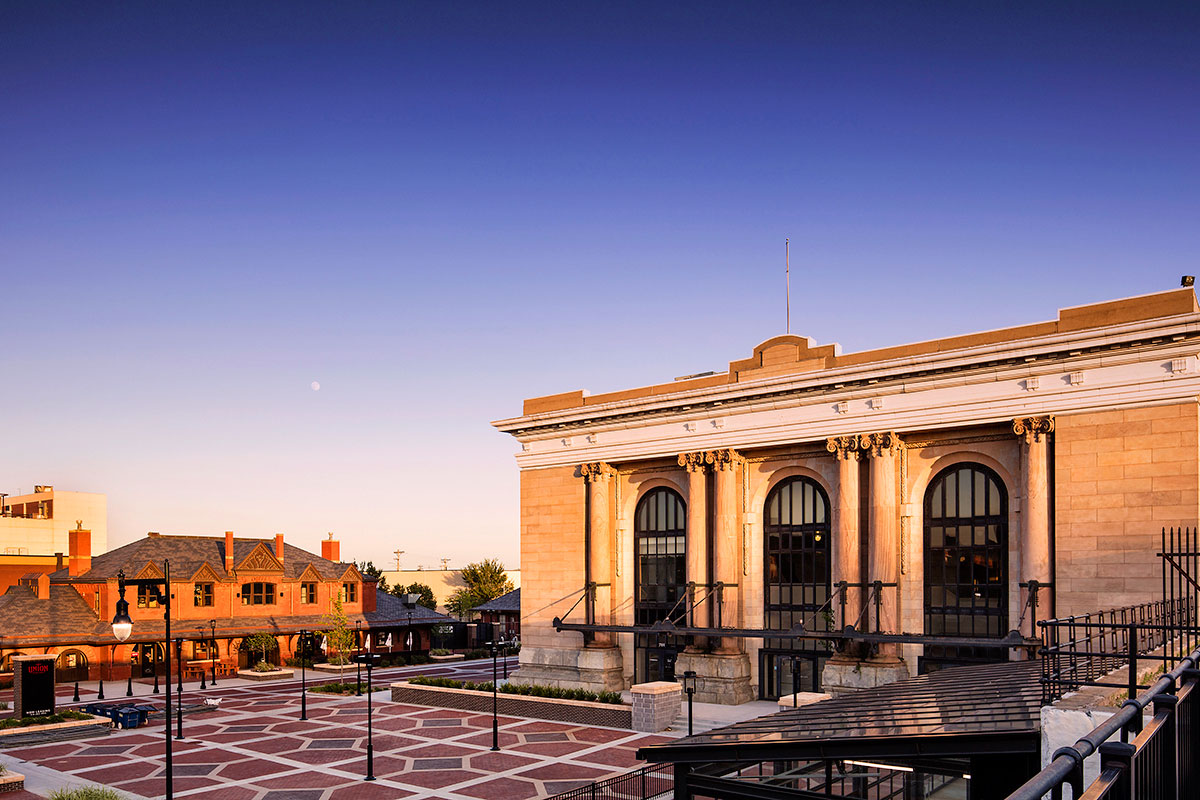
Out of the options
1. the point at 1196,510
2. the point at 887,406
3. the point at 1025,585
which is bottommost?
the point at 1025,585

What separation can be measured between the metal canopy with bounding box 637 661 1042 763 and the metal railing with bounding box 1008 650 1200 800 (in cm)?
704

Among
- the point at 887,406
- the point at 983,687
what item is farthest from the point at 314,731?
the point at 983,687

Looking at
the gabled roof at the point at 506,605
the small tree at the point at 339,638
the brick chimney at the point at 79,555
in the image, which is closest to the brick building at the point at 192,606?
the brick chimney at the point at 79,555

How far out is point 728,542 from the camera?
49.2 metres

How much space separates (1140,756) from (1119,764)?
748 mm

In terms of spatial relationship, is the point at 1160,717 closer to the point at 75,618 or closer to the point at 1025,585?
the point at 1025,585

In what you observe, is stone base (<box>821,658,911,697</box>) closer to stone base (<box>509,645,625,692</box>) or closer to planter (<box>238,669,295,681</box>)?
stone base (<box>509,645,625,692</box>)

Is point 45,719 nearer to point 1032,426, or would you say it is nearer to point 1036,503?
point 1036,503

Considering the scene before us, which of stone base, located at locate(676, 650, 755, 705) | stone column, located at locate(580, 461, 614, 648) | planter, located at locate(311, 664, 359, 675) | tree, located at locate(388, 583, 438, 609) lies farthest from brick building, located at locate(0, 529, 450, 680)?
stone base, located at locate(676, 650, 755, 705)

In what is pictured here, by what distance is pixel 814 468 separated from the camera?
4769 centimetres

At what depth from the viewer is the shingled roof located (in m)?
68.0

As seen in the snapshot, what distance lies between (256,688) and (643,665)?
84.4ft

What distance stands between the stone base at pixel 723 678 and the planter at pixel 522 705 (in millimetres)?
5207

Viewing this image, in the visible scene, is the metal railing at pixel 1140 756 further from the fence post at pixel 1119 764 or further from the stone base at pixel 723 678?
the stone base at pixel 723 678
